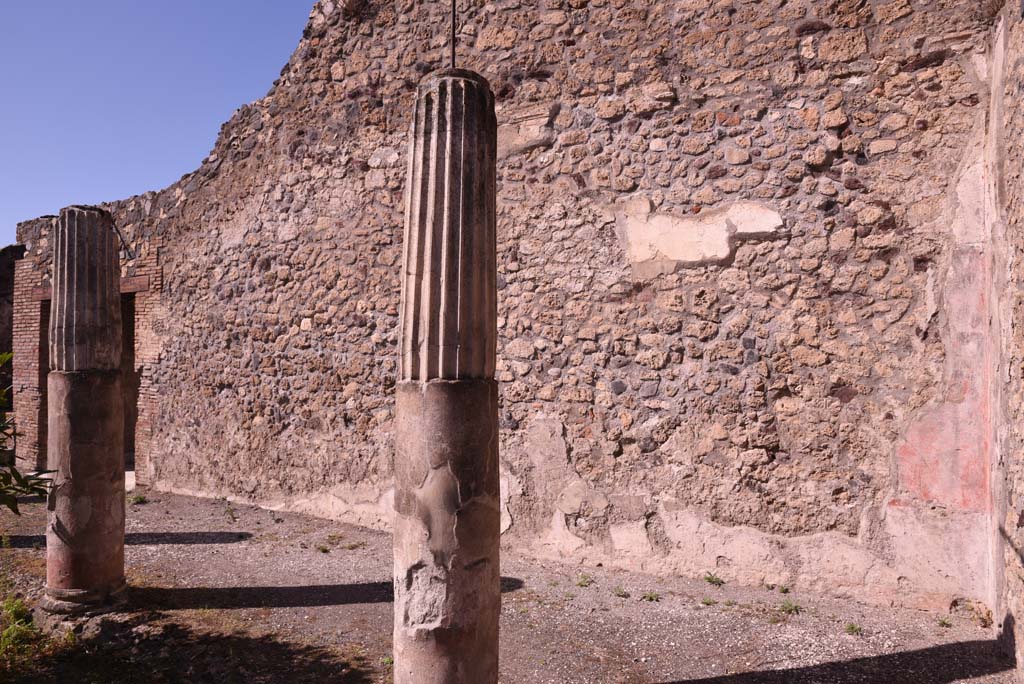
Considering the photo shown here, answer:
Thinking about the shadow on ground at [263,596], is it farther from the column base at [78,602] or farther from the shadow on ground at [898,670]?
the shadow on ground at [898,670]

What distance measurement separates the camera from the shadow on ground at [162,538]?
632cm

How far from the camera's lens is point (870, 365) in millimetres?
4727

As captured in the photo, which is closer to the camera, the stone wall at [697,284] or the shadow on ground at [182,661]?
the shadow on ground at [182,661]

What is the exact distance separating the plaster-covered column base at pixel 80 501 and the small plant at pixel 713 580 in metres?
4.18

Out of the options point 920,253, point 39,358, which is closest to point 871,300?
point 920,253

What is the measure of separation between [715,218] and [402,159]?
3.06 m

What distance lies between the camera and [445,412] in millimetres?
3021

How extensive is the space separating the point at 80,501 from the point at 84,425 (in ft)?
1.71

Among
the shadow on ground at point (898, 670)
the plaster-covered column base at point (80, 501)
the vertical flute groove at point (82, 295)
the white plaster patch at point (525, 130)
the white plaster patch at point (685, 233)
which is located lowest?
the shadow on ground at point (898, 670)

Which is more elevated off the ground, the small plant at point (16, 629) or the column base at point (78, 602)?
the column base at point (78, 602)

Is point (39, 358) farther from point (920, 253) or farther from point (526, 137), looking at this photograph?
point (920, 253)

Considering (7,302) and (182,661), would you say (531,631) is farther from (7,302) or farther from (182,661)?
(7,302)

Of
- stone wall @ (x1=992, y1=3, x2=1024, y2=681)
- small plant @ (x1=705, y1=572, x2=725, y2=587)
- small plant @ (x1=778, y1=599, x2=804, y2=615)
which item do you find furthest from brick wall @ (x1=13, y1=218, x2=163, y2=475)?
stone wall @ (x1=992, y1=3, x2=1024, y2=681)

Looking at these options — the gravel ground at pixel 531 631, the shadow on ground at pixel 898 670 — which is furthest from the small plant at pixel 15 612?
the shadow on ground at pixel 898 670
